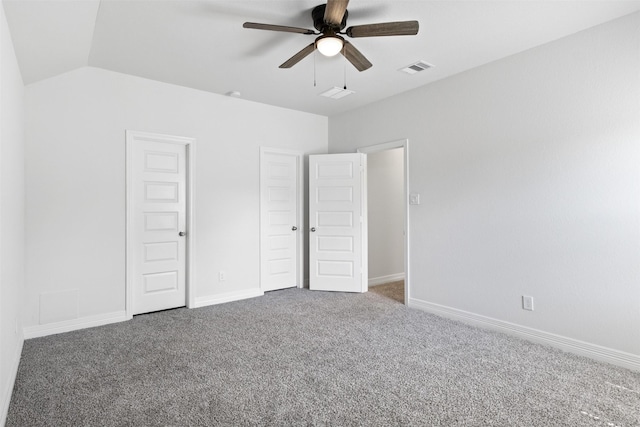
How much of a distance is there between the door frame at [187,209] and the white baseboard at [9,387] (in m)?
1.11

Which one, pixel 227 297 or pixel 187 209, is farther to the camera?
pixel 227 297

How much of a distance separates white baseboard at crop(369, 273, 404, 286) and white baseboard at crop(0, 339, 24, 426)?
418 cm

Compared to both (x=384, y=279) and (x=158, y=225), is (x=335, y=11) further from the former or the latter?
(x=384, y=279)

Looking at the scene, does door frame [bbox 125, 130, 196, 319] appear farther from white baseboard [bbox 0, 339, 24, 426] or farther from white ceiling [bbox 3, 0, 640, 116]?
white baseboard [bbox 0, 339, 24, 426]

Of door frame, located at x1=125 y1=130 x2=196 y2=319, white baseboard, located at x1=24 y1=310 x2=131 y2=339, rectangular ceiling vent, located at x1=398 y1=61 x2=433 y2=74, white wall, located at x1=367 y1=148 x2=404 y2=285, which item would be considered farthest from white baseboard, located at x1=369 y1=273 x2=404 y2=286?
white baseboard, located at x1=24 y1=310 x2=131 y2=339

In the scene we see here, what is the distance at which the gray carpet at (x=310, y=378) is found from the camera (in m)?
2.05

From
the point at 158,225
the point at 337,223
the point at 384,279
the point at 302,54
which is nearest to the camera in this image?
the point at 302,54

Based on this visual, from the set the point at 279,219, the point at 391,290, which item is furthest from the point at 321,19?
the point at 391,290

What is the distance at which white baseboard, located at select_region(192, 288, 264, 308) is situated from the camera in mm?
4355

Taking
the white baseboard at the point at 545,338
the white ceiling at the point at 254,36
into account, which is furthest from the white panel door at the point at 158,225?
the white baseboard at the point at 545,338

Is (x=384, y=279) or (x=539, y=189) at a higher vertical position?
(x=539, y=189)

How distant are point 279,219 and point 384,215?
1729 millimetres

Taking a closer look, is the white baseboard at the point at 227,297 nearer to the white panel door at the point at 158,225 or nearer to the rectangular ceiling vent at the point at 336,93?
the white panel door at the point at 158,225

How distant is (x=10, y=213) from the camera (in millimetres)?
2414
